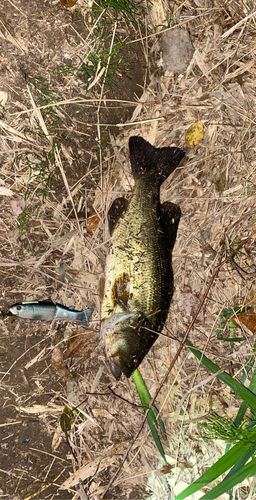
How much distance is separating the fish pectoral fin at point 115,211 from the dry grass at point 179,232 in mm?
165

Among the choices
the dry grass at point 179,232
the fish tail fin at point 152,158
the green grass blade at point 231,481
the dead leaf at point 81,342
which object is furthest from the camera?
the dead leaf at point 81,342

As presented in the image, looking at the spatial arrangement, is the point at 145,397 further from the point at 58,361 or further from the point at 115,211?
the point at 115,211

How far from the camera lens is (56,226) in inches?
125

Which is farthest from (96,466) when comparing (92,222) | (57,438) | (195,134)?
(195,134)

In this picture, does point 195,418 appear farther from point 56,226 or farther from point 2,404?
point 56,226

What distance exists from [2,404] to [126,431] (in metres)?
1.24

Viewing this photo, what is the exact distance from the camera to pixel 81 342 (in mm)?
3211

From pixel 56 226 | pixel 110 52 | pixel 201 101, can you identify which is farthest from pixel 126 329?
pixel 110 52

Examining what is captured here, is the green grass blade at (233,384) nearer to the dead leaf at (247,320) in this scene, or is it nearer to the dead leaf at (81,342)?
the dead leaf at (247,320)

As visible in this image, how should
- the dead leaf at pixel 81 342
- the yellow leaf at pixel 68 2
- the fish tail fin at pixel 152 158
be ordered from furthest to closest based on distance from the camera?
the dead leaf at pixel 81 342, the fish tail fin at pixel 152 158, the yellow leaf at pixel 68 2

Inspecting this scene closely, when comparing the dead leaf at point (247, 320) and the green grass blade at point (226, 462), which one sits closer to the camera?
A: the green grass blade at point (226, 462)

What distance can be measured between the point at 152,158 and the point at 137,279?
3.69 ft

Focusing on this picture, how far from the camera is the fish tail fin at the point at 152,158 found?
2.97 meters

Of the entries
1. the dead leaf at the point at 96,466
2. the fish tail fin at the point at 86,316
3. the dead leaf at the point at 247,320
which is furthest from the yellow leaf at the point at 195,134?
the dead leaf at the point at 96,466
